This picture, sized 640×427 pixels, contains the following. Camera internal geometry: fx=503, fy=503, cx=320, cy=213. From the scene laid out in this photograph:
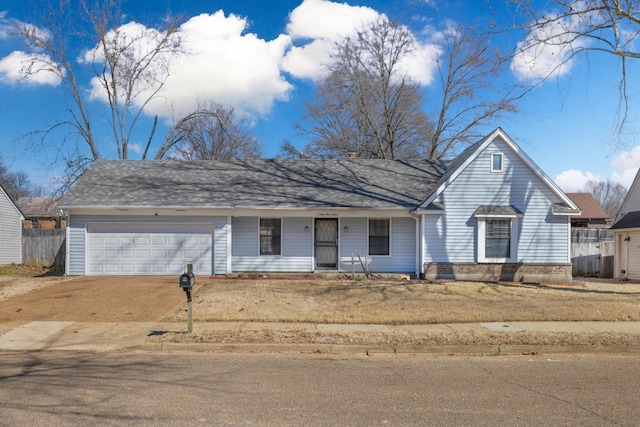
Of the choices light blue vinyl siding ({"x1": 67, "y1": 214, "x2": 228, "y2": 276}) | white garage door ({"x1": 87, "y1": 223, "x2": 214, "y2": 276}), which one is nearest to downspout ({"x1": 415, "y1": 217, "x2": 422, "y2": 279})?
light blue vinyl siding ({"x1": 67, "y1": 214, "x2": 228, "y2": 276})

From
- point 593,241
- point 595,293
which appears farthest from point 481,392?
point 593,241

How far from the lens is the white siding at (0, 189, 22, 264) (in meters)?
28.4

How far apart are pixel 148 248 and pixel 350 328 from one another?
10868 mm

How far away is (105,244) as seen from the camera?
59.8ft

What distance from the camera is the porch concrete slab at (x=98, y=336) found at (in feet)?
28.4

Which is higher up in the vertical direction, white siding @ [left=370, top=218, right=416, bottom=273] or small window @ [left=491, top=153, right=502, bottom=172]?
small window @ [left=491, top=153, right=502, bottom=172]

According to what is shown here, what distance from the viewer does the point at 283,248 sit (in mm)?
18828

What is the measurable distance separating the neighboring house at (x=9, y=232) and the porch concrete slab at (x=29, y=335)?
69.9 ft

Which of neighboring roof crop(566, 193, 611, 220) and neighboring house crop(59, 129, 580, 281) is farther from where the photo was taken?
neighboring roof crop(566, 193, 611, 220)

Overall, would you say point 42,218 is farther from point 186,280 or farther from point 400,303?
point 186,280

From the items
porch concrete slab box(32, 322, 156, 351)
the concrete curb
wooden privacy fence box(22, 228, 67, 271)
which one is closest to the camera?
the concrete curb

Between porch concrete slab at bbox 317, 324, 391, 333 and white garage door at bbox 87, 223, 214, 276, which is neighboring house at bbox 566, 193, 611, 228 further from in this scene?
porch concrete slab at bbox 317, 324, 391, 333

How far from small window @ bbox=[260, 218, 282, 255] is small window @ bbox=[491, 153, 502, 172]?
8.13 meters

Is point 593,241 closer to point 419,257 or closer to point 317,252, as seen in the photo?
point 419,257
